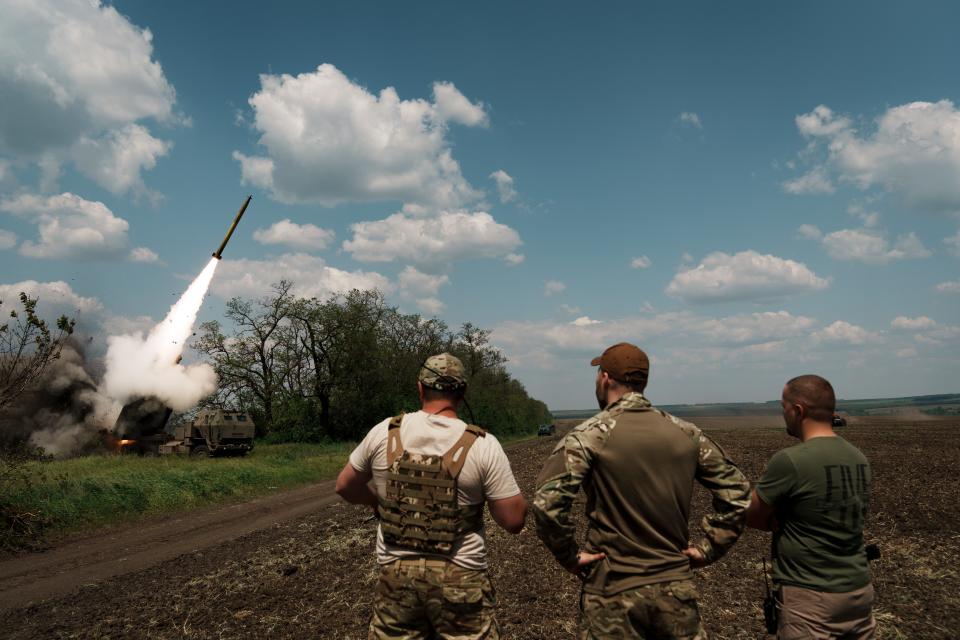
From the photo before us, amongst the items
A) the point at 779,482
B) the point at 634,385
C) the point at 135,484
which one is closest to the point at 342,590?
the point at 634,385

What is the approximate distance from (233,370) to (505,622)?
46.2 m

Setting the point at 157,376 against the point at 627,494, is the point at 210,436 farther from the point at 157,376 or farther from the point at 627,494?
the point at 627,494

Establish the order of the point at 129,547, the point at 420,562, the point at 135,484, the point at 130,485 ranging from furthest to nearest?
the point at 135,484
the point at 130,485
the point at 129,547
the point at 420,562

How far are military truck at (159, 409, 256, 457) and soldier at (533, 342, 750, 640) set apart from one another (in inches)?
1233

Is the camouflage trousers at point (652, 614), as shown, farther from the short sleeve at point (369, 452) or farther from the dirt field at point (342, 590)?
the dirt field at point (342, 590)

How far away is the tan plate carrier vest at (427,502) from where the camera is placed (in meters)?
3.66

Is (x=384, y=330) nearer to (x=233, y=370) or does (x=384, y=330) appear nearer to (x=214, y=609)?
(x=233, y=370)

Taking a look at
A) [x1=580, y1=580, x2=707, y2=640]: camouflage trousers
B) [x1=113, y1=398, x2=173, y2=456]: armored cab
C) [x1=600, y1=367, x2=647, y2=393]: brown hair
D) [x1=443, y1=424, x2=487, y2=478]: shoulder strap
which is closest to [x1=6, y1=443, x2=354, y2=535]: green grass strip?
[x1=113, y1=398, x2=173, y2=456]: armored cab

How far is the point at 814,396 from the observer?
3869 millimetres

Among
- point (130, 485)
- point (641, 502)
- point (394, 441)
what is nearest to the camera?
point (641, 502)

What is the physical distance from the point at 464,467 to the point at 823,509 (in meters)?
2.17

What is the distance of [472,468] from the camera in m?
3.71

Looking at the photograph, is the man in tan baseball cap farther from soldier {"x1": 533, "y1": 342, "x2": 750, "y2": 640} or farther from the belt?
the belt

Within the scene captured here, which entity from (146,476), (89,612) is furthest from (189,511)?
(89,612)
